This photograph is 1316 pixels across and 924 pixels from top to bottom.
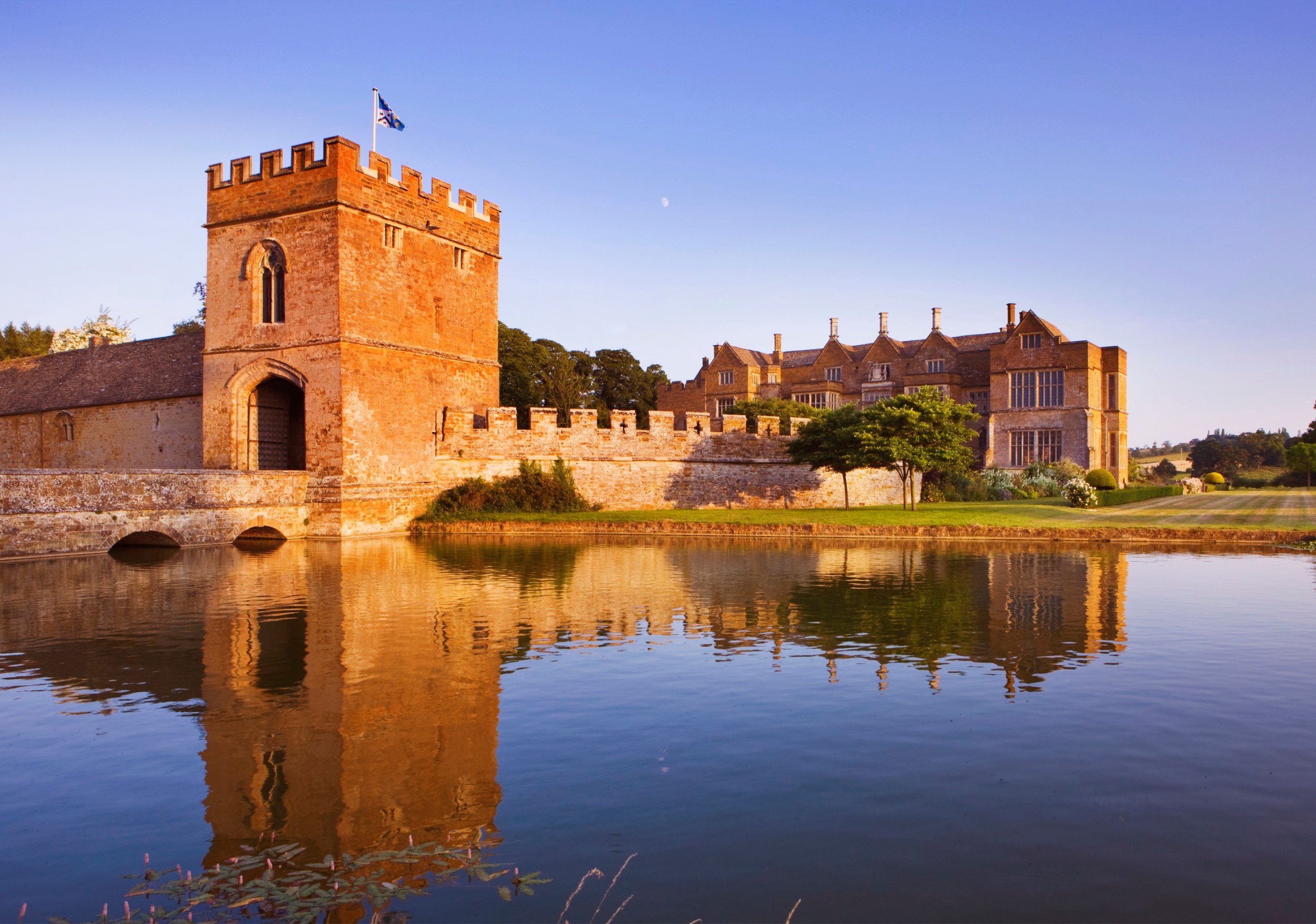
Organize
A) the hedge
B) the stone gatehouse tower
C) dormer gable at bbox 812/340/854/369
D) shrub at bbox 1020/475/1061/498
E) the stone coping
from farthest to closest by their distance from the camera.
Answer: dormer gable at bbox 812/340/854/369 < shrub at bbox 1020/475/1061/498 < the hedge < the stone gatehouse tower < the stone coping

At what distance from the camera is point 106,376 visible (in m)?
36.8

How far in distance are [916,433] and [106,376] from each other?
107 feet

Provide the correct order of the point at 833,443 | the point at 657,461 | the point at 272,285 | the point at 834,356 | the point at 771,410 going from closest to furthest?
the point at 272,285
the point at 833,443
the point at 657,461
the point at 771,410
the point at 834,356

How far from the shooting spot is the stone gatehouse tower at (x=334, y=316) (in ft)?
90.5

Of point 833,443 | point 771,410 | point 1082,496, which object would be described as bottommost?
point 1082,496

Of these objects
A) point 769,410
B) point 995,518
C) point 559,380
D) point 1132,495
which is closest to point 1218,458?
point 1132,495

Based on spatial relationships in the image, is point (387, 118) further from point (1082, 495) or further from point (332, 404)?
point (1082, 495)

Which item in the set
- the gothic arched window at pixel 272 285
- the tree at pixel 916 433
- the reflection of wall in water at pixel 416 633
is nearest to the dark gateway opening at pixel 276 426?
the gothic arched window at pixel 272 285

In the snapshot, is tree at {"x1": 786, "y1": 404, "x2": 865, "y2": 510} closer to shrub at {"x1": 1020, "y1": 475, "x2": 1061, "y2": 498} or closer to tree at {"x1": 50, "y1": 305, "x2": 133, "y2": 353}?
shrub at {"x1": 1020, "y1": 475, "x2": 1061, "y2": 498}

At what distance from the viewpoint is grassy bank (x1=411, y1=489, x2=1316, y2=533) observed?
82.6 feet

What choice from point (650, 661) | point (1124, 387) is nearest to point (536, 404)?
point (1124, 387)

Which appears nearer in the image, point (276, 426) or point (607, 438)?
point (276, 426)

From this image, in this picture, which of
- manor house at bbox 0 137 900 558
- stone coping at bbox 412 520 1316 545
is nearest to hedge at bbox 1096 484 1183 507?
stone coping at bbox 412 520 1316 545

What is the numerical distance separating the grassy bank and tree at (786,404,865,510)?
1.82 metres
